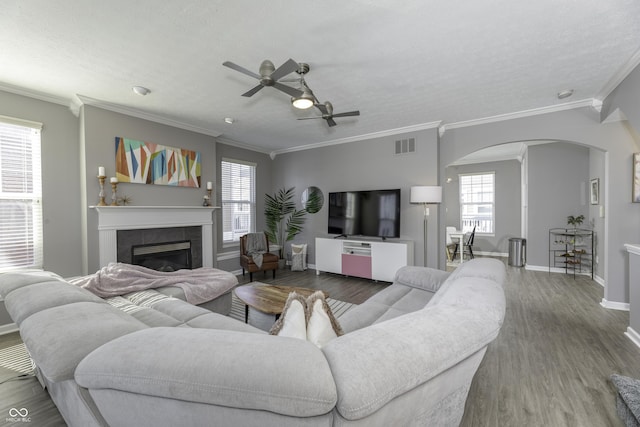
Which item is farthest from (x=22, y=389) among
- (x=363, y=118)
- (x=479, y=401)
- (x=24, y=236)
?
(x=363, y=118)

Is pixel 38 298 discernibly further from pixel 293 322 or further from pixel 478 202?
pixel 478 202

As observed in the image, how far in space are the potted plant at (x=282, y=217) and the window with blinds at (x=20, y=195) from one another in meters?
3.55

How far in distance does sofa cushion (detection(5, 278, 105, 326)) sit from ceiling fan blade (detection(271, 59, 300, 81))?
199 centimetres

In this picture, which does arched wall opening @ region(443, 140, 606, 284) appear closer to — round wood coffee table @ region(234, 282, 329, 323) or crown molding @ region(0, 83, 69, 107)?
round wood coffee table @ region(234, 282, 329, 323)

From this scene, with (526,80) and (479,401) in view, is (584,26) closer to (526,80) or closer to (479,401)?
(526,80)

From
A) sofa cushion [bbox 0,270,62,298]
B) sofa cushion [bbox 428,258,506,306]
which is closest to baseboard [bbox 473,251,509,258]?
sofa cushion [bbox 428,258,506,306]

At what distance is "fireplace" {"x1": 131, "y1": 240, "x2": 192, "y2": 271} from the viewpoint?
12.2 feet

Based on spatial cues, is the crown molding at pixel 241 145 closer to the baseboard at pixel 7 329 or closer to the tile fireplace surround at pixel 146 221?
the tile fireplace surround at pixel 146 221

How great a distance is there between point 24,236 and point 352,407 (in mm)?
4185

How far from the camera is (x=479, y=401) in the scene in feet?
5.88

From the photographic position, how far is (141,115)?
372cm

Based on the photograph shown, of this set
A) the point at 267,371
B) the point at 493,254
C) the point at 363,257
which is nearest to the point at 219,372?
the point at 267,371

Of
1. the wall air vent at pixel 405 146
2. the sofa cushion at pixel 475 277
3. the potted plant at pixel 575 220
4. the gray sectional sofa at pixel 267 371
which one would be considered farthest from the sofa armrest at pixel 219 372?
the potted plant at pixel 575 220

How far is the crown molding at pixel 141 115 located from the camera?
10.6 ft
